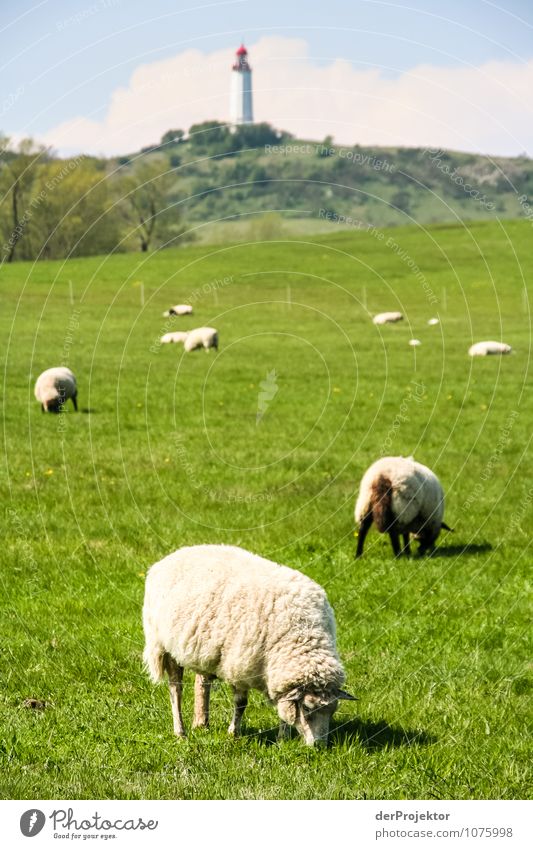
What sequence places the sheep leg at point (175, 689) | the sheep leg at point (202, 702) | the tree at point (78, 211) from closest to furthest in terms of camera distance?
the sheep leg at point (175, 689)
the sheep leg at point (202, 702)
the tree at point (78, 211)

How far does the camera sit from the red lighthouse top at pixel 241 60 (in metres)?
9.66

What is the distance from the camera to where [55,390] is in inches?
923

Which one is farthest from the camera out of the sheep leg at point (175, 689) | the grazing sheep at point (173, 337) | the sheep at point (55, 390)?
the grazing sheep at point (173, 337)

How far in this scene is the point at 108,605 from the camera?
33.1ft

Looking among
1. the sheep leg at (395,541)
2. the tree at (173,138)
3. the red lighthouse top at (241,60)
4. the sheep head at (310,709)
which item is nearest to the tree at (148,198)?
the tree at (173,138)

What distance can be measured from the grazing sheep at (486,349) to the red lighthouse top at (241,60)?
94.2 feet

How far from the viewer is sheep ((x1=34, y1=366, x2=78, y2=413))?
23422 mm

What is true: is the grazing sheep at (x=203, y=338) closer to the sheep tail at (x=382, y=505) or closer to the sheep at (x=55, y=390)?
the sheep at (x=55, y=390)

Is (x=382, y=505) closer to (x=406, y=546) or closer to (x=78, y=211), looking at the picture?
(x=406, y=546)

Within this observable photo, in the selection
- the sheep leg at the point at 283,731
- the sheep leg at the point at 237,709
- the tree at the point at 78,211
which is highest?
the tree at the point at 78,211

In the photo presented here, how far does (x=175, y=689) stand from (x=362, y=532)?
5926 millimetres

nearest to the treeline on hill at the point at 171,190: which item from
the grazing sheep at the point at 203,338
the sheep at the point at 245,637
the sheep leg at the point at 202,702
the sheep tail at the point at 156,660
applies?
the grazing sheep at the point at 203,338

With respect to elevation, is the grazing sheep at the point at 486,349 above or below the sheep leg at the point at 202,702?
above

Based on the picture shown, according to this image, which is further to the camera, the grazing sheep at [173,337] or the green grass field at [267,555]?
the grazing sheep at [173,337]
